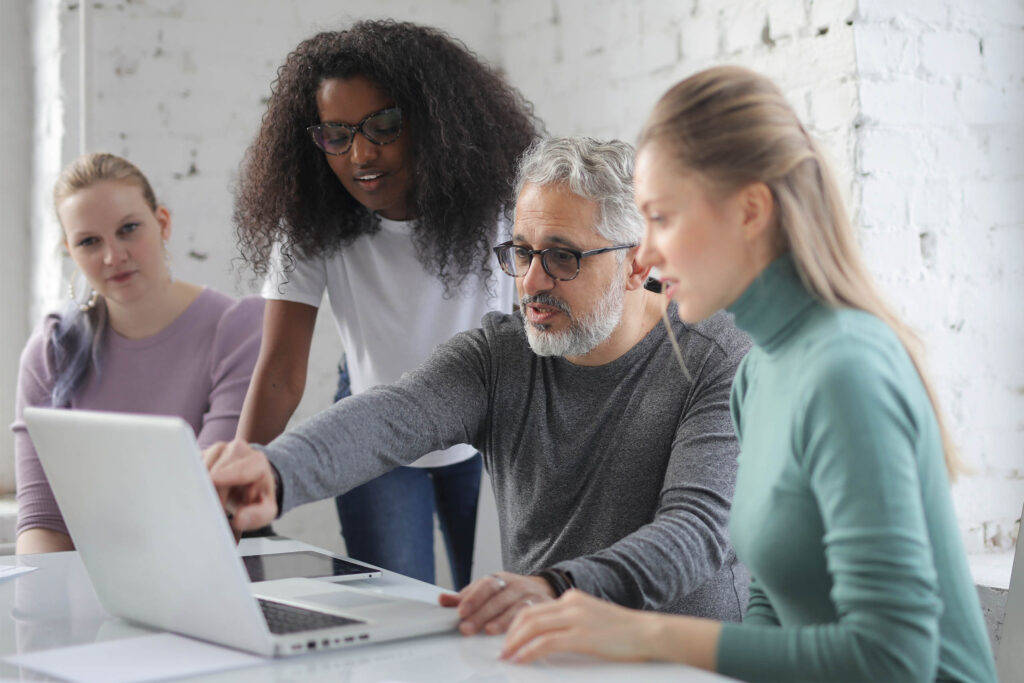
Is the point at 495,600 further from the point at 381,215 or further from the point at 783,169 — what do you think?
the point at 381,215

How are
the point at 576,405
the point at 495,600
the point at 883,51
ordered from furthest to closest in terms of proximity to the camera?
Result: 1. the point at 883,51
2. the point at 576,405
3. the point at 495,600

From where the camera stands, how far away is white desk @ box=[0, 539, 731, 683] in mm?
909

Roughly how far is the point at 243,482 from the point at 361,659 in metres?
0.25

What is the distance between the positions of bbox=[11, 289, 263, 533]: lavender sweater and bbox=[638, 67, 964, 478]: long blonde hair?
135 cm

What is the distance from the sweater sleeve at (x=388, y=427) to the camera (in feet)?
4.06

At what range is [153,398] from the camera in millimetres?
2201

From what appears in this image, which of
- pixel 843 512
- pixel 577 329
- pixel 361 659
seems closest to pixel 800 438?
pixel 843 512

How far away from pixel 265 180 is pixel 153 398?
1.81 ft

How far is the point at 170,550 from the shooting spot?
101cm

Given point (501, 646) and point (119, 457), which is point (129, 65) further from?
point (501, 646)

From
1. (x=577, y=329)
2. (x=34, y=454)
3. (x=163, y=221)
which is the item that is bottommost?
(x=34, y=454)

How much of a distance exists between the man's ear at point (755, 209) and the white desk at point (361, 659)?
38 centimetres

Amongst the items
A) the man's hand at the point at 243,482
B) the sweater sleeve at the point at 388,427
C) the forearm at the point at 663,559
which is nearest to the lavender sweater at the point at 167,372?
the sweater sleeve at the point at 388,427

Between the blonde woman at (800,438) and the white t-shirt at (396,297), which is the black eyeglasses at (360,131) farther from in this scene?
the blonde woman at (800,438)
